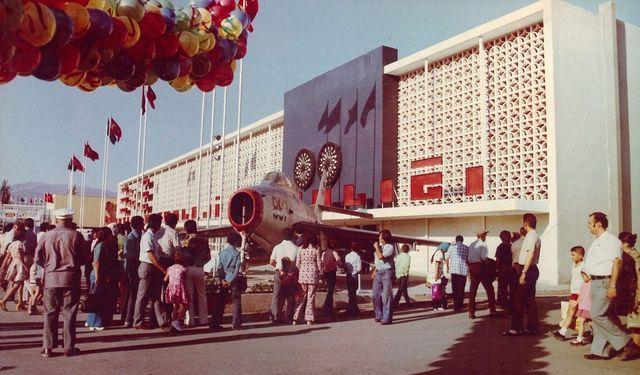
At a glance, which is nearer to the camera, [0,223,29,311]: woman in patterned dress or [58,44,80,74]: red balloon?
[58,44,80,74]: red balloon

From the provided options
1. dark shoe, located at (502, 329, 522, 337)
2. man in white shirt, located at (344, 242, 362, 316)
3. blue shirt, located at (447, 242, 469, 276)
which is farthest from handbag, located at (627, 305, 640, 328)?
man in white shirt, located at (344, 242, 362, 316)

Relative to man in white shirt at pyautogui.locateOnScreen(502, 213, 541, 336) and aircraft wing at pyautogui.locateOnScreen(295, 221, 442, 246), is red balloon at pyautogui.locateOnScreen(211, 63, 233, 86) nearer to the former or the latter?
man in white shirt at pyautogui.locateOnScreen(502, 213, 541, 336)

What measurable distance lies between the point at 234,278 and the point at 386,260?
2841mm

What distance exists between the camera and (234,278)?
Result: 8141 mm

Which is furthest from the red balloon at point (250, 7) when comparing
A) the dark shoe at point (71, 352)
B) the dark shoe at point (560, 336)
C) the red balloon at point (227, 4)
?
the dark shoe at point (560, 336)

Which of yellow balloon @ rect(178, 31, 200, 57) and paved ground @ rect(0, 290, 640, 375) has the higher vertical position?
yellow balloon @ rect(178, 31, 200, 57)

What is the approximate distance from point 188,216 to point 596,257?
48.3 meters

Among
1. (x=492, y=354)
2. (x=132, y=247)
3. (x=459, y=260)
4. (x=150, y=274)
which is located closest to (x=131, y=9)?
(x=150, y=274)

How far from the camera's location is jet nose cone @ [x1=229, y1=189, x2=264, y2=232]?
12055 mm

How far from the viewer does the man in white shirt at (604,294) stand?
586 cm

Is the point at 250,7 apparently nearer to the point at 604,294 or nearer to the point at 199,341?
the point at 199,341

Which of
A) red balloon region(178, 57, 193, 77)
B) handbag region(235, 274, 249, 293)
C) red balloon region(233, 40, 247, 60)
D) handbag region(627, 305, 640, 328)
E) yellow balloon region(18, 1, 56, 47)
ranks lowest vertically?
handbag region(627, 305, 640, 328)

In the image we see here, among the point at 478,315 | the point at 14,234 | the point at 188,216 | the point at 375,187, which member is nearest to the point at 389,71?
the point at 375,187

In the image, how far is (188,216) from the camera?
51.2 m
